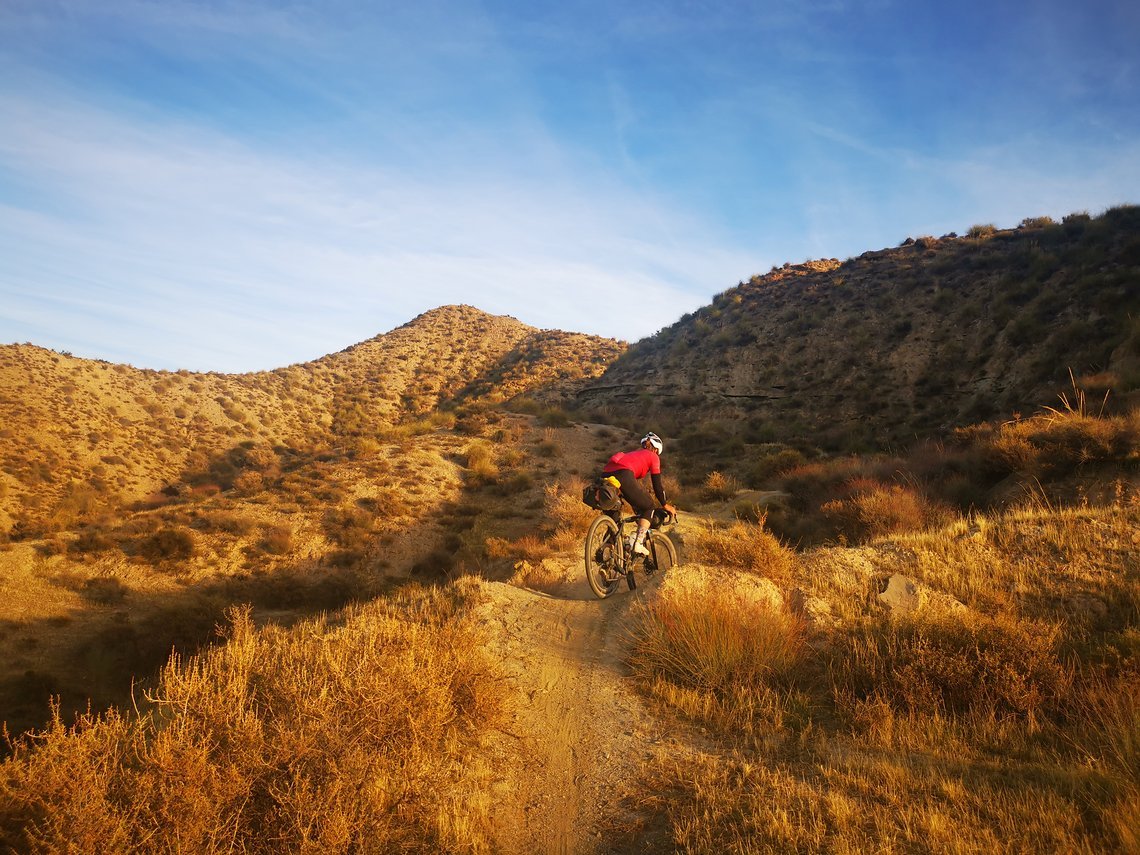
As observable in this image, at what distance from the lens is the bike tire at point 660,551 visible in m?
9.59

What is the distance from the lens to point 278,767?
12.8 ft

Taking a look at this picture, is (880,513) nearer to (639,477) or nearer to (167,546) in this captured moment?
(639,477)

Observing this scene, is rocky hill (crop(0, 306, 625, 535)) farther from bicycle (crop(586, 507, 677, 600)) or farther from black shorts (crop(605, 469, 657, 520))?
black shorts (crop(605, 469, 657, 520))

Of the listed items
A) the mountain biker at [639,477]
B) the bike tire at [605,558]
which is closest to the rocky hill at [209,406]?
the bike tire at [605,558]

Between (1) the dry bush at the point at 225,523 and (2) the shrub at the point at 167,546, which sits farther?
(1) the dry bush at the point at 225,523

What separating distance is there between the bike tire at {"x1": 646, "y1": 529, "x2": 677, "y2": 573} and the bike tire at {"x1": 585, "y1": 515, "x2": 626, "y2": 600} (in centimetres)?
62

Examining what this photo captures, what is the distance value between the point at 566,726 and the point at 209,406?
42.6 metres

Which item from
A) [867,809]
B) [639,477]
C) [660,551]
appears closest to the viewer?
[867,809]

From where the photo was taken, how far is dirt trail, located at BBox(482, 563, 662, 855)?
436 cm

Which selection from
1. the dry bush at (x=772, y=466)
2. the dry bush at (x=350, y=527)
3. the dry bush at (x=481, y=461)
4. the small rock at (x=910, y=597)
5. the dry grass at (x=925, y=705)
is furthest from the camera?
the dry bush at (x=481, y=461)

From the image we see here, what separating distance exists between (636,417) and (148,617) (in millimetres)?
28441

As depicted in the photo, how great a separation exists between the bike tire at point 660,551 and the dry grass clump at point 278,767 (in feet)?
14.7

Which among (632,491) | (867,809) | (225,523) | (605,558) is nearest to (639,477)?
(632,491)

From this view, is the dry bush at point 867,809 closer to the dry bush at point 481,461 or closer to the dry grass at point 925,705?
the dry grass at point 925,705
